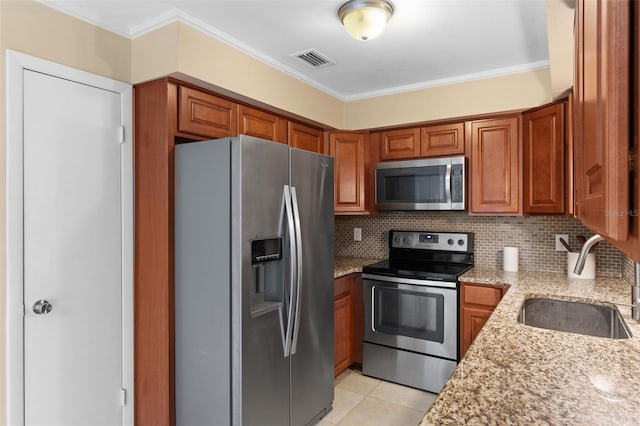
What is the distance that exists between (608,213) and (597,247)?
291 cm

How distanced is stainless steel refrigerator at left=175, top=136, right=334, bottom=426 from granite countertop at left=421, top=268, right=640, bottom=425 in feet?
3.49

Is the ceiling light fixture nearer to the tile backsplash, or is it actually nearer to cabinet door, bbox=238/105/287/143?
cabinet door, bbox=238/105/287/143

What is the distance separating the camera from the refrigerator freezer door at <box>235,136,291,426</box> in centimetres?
183

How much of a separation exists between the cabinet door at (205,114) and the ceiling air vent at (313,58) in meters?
0.56

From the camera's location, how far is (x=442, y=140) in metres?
3.08

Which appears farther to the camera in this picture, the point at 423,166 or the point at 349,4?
the point at 423,166

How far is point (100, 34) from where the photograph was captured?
78.7 inches

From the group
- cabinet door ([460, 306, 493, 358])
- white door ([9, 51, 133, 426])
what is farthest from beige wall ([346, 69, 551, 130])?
white door ([9, 51, 133, 426])

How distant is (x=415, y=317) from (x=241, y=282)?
1592 millimetres

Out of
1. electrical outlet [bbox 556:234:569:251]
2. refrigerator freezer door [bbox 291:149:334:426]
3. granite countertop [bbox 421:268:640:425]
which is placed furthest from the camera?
electrical outlet [bbox 556:234:569:251]

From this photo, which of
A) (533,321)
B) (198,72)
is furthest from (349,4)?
(533,321)

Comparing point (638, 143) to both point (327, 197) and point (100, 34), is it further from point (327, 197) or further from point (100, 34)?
point (100, 34)

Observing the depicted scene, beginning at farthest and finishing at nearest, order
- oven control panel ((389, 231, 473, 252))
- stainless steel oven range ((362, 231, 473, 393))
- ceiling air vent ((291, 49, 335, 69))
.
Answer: oven control panel ((389, 231, 473, 252))
stainless steel oven range ((362, 231, 473, 393))
ceiling air vent ((291, 49, 335, 69))

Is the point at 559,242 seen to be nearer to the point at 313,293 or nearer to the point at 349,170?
the point at 349,170
